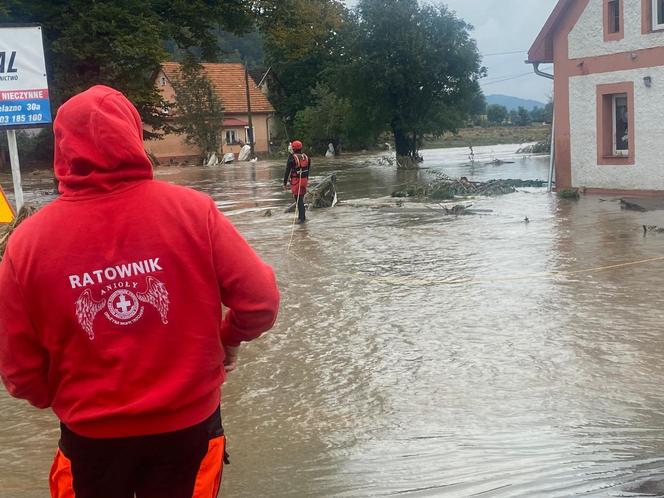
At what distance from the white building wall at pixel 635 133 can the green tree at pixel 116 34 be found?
38.0 ft

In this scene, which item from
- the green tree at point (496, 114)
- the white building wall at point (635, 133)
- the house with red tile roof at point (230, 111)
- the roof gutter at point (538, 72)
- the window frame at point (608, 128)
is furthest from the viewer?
the green tree at point (496, 114)

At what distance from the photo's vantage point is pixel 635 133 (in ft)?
63.1

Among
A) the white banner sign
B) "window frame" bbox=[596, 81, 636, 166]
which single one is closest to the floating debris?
"window frame" bbox=[596, 81, 636, 166]

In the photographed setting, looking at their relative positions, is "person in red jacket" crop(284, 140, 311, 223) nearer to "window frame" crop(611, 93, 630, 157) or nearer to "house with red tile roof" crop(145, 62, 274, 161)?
"window frame" crop(611, 93, 630, 157)

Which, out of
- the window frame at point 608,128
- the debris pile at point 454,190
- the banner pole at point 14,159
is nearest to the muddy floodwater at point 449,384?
the banner pole at point 14,159

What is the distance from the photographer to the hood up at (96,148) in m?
2.40

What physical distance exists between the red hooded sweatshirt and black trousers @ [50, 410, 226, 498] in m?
0.04

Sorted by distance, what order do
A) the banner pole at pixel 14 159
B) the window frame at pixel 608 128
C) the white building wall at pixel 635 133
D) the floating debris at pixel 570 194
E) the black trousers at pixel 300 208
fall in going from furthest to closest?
the window frame at pixel 608 128
the floating debris at pixel 570 194
the white building wall at pixel 635 133
the black trousers at pixel 300 208
the banner pole at pixel 14 159

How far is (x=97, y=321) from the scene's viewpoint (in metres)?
2.36

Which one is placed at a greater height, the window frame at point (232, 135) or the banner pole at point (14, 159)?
the window frame at point (232, 135)

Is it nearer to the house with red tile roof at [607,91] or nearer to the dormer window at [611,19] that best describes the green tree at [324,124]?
the house with red tile roof at [607,91]

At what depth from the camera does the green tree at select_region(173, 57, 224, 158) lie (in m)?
57.4

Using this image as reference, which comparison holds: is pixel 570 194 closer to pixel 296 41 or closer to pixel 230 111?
pixel 296 41

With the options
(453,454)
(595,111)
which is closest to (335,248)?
(453,454)
